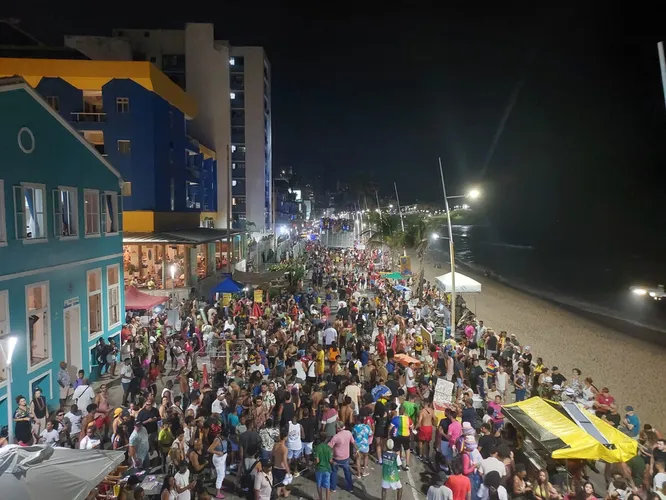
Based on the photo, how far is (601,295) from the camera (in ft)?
157

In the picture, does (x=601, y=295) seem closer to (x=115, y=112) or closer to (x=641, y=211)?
(x=115, y=112)

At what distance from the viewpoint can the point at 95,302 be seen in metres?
16.2

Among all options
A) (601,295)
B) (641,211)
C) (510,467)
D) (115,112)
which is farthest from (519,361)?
(641,211)

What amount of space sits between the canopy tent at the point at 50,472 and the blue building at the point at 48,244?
4155mm

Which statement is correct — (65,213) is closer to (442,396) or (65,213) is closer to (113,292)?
(113,292)

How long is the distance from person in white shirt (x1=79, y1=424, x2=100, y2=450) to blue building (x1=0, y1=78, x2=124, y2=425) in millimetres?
1953

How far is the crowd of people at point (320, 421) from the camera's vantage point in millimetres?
8328

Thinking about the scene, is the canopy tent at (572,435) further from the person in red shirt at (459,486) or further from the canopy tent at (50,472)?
the canopy tent at (50,472)

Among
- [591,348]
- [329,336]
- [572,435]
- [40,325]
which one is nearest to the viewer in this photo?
[572,435]

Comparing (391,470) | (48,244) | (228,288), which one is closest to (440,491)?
(391,470)

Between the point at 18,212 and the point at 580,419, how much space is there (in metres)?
12.5

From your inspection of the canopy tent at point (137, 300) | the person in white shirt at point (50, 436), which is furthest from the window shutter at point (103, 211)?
the person in white shirt at point (50, 436)

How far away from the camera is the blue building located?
11.3m

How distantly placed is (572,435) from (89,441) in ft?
27.0
